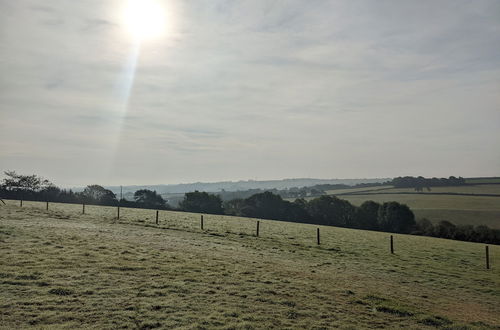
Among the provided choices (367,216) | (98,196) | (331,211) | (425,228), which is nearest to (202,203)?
(98,196)

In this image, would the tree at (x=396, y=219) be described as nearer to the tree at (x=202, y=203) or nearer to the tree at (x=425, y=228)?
the tree at (x=425, y=228)

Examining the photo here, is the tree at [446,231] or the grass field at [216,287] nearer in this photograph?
the grass field at [216,287]

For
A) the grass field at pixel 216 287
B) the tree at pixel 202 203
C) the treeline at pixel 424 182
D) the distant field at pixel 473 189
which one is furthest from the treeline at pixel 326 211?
the treeline at pixel 424 182

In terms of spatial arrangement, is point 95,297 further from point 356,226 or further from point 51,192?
point 51,192

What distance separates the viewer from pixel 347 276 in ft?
77.9

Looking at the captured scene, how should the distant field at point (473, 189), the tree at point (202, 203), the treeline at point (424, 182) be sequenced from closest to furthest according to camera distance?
the tree at point (202, 203), the distant field at point (473, 189), the treeline at point (424, 182)

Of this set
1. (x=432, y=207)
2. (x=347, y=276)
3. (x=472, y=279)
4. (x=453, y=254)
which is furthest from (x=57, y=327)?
(x=432, y=207)

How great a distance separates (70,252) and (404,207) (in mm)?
88529

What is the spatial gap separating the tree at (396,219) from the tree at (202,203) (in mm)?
44876

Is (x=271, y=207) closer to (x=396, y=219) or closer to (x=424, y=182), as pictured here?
(x=396, y=219)

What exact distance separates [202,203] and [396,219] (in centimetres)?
5325

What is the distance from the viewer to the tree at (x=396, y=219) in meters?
90.6

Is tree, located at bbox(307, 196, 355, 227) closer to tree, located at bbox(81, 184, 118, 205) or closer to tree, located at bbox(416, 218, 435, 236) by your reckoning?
tree, located at bbox(416, 218, 435, 236)

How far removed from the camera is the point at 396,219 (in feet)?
299
